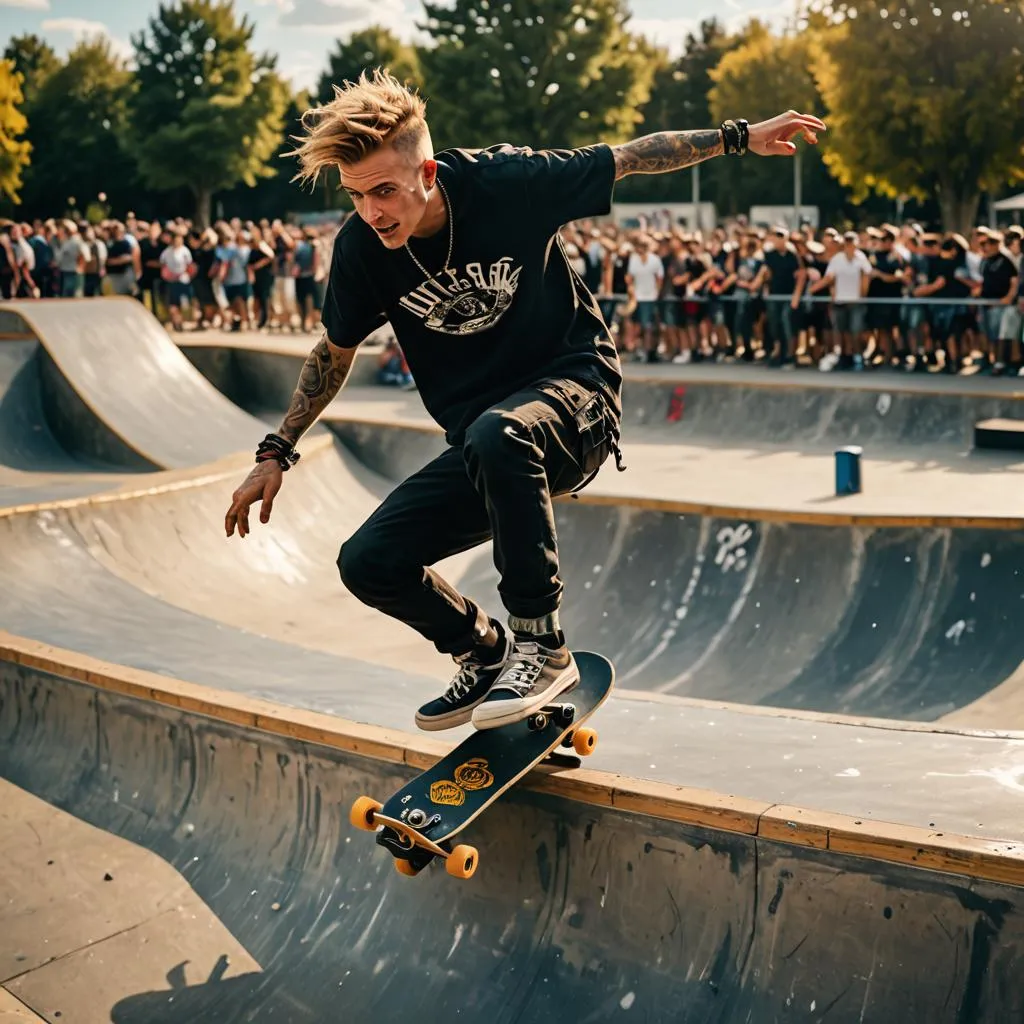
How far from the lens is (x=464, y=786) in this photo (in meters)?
4.11

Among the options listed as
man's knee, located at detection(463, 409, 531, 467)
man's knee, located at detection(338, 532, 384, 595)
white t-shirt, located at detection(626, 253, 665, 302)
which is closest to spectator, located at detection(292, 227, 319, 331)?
white t-shirt, located at detection(626, 253, 665, 302)

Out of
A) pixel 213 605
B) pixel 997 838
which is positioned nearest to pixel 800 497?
pixel 213 605

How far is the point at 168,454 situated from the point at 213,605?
2865 millimetres

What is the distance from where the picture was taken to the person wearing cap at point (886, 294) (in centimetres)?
1703

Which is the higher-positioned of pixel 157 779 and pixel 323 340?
pixel 323 340

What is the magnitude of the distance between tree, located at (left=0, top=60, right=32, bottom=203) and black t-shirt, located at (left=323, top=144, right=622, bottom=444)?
49.4 meters

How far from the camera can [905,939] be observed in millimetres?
3488

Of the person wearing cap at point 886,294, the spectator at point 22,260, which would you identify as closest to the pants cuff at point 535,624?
the person wearing cap at point 886,294

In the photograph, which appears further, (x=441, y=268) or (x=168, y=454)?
(x=168, y=454)

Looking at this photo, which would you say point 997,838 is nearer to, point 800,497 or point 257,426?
point 800,497

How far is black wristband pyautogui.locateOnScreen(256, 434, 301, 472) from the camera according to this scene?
446cm

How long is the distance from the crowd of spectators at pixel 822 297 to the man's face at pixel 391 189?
11.1 m

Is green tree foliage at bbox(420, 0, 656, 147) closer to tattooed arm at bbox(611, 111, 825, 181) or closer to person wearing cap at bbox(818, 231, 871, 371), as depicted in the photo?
person wearing cap at bbox(818, 231, 871, 371)

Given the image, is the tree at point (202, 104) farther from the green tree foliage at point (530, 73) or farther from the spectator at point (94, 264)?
the spectator at point (94, 264)
